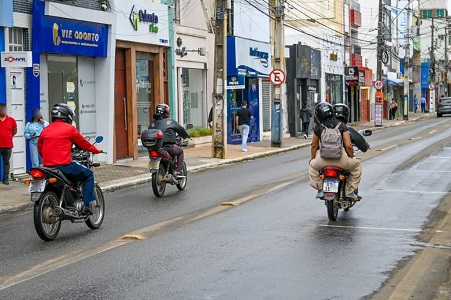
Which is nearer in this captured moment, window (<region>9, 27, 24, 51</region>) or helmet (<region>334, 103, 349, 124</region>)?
helmet (<region>334, 103, 349, 124</region>)

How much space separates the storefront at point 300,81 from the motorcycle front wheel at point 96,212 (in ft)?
98.2

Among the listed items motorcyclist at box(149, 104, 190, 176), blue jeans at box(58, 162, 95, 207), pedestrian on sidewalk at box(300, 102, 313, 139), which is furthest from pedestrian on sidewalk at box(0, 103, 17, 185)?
pedestrian on sidewalk at box(300, 102, 313, 139)

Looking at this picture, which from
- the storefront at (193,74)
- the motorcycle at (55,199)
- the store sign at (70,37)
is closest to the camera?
the motorcycle at (55,199)

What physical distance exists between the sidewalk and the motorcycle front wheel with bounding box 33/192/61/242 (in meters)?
4.00

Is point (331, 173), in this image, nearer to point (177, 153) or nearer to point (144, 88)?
point (177, 153)

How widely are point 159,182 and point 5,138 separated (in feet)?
13.3

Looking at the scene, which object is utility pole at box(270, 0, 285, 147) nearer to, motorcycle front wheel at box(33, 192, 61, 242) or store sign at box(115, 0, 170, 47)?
store sign at box(115, 0, 170, 47)

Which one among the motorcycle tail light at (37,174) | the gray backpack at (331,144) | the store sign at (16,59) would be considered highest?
the store sign at (16,59)

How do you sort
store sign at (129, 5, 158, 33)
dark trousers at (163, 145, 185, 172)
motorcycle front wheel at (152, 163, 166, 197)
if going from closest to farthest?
1. motorcycle front wheel at (152, 163, 166, 197)
2. dark trousers at (163, 145, 185, 172)
3. store sign at (129, 5, 158, 33)

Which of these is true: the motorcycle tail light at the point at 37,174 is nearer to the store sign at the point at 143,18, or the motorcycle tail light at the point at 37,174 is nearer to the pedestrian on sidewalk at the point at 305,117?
the store sign at the point at 143,18

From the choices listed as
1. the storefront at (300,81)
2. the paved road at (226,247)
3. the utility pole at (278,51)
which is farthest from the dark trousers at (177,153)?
the storefront at (300,81)

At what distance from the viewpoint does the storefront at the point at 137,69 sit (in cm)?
2532

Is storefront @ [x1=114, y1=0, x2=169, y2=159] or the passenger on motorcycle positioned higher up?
storefront @ [x1=114, y1=0, x2=169, y2=159]

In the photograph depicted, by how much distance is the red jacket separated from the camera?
11182 mm
